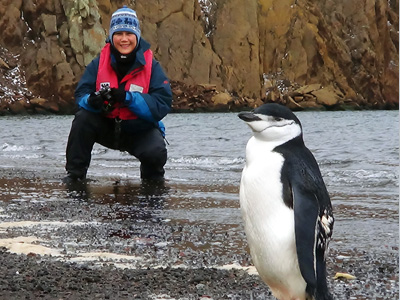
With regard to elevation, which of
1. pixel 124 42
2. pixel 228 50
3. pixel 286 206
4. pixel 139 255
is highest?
pixel 124 42

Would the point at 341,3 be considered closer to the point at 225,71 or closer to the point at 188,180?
the point at 225,71

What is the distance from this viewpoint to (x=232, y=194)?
19.0 ft

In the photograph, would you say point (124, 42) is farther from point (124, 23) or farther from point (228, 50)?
point (228, 50)

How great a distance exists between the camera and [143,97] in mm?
5438

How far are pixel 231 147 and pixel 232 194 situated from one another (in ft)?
24.1

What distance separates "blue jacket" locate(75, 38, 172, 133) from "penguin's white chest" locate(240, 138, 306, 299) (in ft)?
10.5

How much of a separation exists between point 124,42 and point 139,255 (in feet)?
8.83

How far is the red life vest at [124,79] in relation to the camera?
18.3 feet

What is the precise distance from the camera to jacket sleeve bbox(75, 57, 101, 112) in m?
5.64

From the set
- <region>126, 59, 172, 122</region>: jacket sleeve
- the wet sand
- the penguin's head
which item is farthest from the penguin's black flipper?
<region>126, 59, 172, 122</region>: jacket sleeve

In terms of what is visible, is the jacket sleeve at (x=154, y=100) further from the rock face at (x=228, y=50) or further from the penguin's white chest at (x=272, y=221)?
the rock face at (x=228, y=50)

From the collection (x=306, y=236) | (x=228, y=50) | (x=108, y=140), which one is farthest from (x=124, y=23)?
(x=228, y=50)

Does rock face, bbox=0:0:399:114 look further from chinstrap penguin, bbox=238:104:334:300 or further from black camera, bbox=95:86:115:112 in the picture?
chinstrap penguin, bbox=238:104:334:300

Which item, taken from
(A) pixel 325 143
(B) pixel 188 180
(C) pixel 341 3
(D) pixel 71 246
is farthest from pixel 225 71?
(D) pixel 71 246
